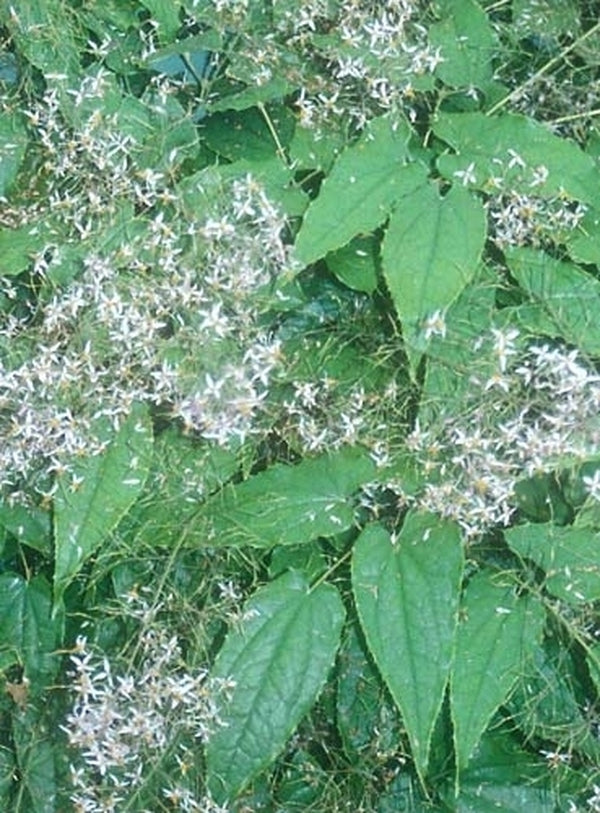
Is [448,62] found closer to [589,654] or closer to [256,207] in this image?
[256,207]

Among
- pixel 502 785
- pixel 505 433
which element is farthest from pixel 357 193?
pixel 502 785

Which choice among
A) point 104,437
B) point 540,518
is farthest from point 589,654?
point 104,437

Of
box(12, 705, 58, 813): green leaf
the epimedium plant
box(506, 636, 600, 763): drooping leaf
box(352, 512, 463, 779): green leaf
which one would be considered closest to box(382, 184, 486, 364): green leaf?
the epimedium plant

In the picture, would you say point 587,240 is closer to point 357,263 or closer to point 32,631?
point 357,263

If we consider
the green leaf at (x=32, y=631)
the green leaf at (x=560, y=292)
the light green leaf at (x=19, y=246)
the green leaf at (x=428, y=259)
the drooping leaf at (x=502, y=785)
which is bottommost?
the drooping leaf at (x=502, y=785)

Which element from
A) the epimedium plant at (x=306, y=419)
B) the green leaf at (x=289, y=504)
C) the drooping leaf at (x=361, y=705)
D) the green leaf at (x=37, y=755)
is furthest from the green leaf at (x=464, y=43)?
the green leaf at (x=37, y=755)

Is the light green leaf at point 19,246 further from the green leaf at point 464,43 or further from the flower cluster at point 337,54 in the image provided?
the green leaf at point 464,43
